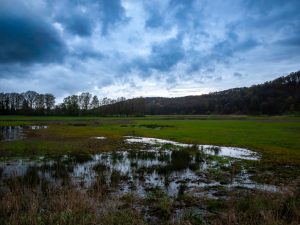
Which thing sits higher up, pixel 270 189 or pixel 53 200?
pixel 53 200

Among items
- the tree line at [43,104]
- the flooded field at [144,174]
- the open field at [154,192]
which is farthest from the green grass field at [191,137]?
the tree line at [43,104]

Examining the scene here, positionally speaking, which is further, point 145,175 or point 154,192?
point 145,175

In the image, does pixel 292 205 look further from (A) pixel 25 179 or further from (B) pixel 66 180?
(A) pixel 25 179

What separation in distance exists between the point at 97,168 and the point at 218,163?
389 inches

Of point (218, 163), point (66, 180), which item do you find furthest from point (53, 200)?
point (218, 163)

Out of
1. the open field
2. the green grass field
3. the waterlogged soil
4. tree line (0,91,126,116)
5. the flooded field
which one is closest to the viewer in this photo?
the open field

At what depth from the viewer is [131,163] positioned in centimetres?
1886

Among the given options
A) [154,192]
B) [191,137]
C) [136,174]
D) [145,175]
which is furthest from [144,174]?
[191,137]

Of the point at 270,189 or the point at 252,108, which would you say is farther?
the point at 252,108

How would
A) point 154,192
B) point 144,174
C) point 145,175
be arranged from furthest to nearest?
point 144,174 → point 145,175 → point 154,192

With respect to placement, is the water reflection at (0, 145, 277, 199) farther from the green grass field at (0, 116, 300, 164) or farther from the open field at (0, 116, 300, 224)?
the green grass field at (0, 116, 300, 164)

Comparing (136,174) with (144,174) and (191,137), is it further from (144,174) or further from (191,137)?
(191,137)

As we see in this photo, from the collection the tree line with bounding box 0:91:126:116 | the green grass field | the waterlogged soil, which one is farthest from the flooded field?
the tree line with bounding box 0:91:126:116

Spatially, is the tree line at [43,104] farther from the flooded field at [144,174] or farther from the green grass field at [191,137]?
the flooded field at [144,174]
